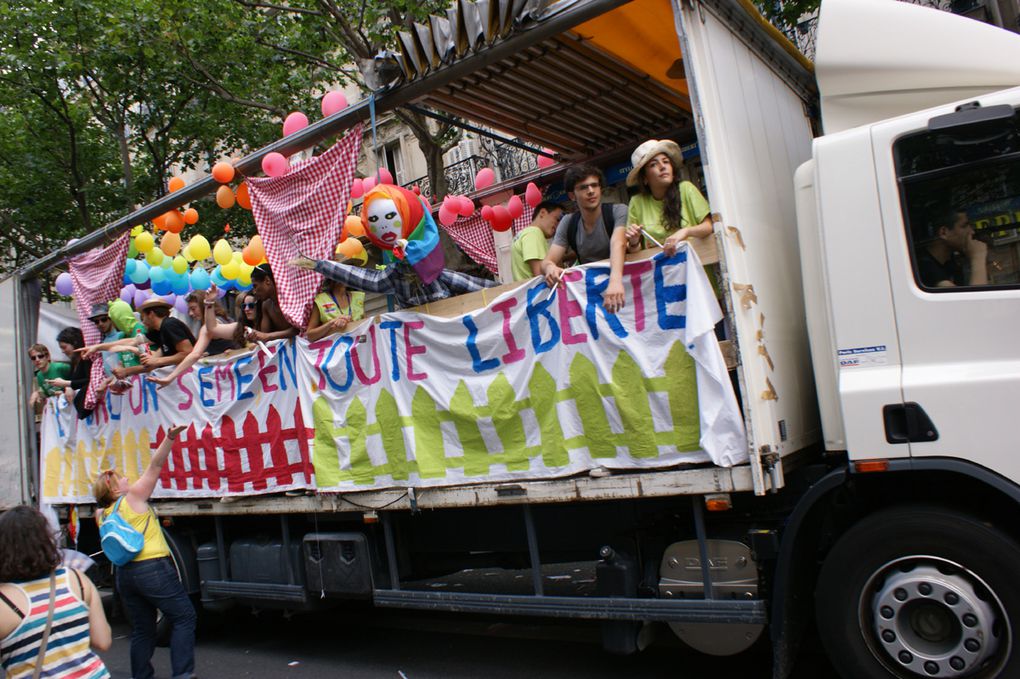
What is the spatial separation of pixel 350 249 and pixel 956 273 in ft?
16.6

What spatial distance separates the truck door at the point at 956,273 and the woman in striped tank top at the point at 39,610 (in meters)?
3.52

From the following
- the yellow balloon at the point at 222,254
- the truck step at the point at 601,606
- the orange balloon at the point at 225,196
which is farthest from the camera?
the yellow balloon at the point at 222,254

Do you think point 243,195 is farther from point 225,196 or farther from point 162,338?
point 162,338

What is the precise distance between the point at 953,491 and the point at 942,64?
2022 mm

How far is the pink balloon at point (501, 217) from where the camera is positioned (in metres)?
8.02

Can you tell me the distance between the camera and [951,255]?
3.45 metres

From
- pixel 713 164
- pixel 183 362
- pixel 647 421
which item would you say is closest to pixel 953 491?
pixel 647 421

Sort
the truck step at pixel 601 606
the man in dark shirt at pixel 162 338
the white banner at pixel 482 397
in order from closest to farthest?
the truck step at pixel 601 606
the white banner at pixel 482 397
the man in dark shirt at pixel 162 338

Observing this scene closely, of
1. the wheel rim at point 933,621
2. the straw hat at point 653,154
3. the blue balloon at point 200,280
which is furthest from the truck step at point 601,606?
the blue balloon at point 200,280

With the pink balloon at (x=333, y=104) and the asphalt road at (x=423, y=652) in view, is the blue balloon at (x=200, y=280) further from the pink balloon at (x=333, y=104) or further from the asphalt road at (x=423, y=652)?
the asphalt road at (x=423, y=652)

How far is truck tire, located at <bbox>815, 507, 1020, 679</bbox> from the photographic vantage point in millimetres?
3186

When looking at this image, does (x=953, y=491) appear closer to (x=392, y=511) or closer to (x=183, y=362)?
(x=392, y=511)

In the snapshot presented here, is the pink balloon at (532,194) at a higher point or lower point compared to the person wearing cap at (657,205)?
higher

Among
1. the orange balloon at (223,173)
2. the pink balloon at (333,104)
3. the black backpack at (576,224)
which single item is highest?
the pink balloon at (333,104)
